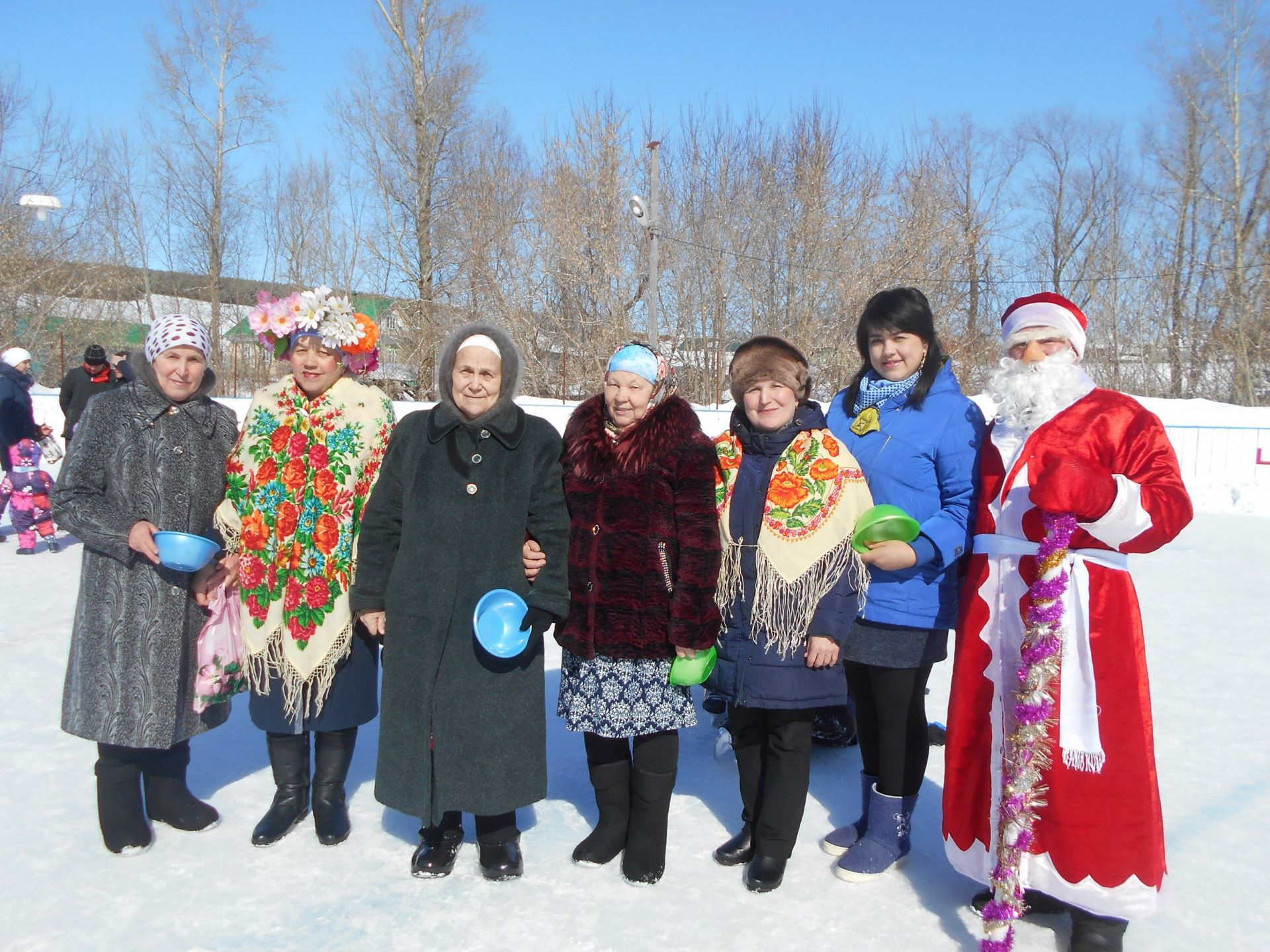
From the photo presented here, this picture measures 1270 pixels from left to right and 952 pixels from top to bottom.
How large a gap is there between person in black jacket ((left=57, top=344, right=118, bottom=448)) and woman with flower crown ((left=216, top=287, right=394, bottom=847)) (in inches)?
239

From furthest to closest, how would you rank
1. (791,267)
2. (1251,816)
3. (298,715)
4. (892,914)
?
(791,267)
(1251,816)
(298,715)
(892,914)

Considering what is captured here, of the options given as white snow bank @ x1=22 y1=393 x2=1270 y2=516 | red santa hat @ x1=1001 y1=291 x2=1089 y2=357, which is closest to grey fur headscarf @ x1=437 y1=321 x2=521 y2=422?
red santa hat @ x1=1001 y1=291 x2=1089 y2=357

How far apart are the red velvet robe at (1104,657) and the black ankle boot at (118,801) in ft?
8.51

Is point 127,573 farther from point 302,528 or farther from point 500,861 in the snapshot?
point 500,861

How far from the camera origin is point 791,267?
20.0 m

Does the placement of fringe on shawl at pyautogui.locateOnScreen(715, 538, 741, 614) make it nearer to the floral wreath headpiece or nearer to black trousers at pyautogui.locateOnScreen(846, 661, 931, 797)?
black trousers at pyautogui.locateOnScreen(846, 661, 931, 797)

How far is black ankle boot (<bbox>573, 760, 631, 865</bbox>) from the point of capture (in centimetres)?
274

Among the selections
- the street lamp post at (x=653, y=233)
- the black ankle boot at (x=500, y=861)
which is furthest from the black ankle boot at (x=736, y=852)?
the street lamp post at (x=653, y=233)

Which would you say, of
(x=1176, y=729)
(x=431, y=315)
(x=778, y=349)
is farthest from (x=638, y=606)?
(x=431, y=315)

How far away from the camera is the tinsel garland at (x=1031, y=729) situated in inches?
84.8

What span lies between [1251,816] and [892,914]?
161 centimetres

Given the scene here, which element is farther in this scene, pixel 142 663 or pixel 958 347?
pixel 958 347

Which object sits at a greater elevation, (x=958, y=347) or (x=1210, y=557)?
(x=958, y=347)

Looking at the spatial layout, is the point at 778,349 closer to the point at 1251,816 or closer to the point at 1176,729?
the point at 1251,816
